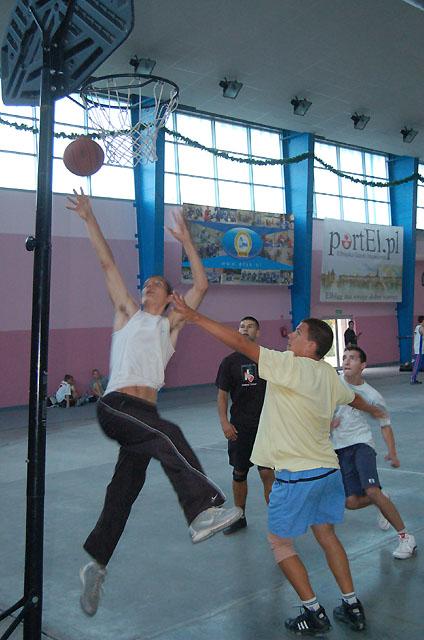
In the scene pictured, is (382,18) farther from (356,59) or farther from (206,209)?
(206,209)

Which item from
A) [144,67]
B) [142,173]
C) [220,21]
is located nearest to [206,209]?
[142,173]

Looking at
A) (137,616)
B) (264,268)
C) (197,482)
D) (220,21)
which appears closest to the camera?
(197,482)

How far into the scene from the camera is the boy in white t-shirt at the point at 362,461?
14.8 feet

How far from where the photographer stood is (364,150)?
68.4ft

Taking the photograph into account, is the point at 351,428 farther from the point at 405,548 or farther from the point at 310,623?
the point at 310,623

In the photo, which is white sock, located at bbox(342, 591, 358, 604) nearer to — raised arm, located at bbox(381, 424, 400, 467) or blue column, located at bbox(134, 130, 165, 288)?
raised arm, located at bbox(381, 424, 400, 467)

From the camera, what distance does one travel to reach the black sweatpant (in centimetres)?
350

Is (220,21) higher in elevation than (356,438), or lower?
higher

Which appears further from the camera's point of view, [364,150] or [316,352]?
[364,150]

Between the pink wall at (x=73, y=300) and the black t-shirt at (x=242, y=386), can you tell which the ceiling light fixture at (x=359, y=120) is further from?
the black t-shirt at (x=242, y=386)

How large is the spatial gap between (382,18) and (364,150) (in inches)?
378

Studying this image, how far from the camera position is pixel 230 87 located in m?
14.0

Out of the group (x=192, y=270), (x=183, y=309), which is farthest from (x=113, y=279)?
(x=183, y=309)

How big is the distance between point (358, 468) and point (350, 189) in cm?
1713
